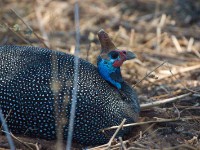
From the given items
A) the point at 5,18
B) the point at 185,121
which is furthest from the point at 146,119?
the point at 5,18

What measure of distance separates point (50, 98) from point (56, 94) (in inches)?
2.0

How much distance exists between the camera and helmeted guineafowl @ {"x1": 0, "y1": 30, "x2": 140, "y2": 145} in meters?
3.55

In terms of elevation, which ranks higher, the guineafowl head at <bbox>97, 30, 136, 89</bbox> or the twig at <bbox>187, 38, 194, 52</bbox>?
the twig at <bbox>187, 38, 194, 52</bbox>

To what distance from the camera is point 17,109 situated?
354 centimetres

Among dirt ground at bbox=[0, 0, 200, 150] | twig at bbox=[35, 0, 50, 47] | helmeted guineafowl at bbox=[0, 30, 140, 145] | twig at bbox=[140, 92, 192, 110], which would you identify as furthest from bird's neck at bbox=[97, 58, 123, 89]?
twig at bbox=[35, 0, 50, 47]

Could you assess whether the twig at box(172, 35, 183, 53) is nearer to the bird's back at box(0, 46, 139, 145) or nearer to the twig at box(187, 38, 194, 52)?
the twig at box(187, 38, 194, 52)

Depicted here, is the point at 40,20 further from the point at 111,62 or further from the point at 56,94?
the point at 56,94

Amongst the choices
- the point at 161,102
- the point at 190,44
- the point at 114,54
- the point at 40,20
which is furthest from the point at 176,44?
the point at 114,54

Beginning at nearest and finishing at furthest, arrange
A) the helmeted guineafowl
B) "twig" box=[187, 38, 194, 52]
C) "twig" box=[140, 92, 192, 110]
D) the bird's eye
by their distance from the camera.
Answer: the helmeted guineafowl, the bird's eye, "twig" box=[140, 92, 192, 110], "twig" box=[187, 38, 194, 52]

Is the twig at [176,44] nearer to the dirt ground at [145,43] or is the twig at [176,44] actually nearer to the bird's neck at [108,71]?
the dirt ground at [145,43]

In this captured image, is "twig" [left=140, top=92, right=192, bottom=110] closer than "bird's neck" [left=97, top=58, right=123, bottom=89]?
No

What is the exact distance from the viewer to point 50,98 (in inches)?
140

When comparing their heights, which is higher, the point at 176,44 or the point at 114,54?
the point at 176,44

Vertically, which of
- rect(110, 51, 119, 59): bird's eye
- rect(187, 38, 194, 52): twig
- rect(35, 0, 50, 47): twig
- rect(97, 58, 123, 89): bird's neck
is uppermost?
rect(35, 0, 50, 47): twig
